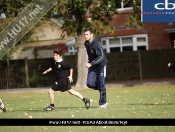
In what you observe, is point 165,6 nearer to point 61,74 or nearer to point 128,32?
point 128,32

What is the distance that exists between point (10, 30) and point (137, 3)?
938 cm

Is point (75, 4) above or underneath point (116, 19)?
above

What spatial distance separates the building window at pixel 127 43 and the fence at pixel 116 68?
271cm

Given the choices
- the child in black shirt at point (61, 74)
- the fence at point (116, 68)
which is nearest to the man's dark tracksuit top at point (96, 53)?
the child in black shirt at point (61, 74)

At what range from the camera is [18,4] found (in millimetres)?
25891

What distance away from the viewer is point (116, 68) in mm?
33156

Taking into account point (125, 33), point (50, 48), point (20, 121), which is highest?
point (20, 121)

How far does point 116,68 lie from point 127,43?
136 inches

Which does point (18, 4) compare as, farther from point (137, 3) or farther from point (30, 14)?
point (137, 3)

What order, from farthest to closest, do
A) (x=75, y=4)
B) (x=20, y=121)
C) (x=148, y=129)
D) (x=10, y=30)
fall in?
(x=10, y=30), (x=75, y=4), (x=148, y=129), (x=20, y=121)

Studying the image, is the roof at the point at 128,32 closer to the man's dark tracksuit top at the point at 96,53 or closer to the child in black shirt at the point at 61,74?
the child in black shirt at the point at 61,74

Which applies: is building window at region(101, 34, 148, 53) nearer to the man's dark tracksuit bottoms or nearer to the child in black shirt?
the child in black shirt

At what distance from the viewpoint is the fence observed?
107 ft

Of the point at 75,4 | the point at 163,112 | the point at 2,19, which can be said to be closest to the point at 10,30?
the point at 2,19
